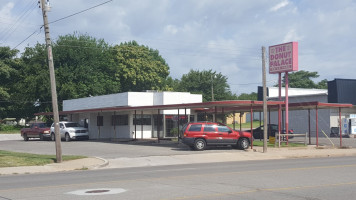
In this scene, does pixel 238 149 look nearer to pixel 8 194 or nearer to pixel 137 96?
pixel 137 96

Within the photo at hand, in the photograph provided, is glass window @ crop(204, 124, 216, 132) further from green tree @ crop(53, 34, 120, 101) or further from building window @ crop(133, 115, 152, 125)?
green tree @ crop(53, 34, 120, 101)

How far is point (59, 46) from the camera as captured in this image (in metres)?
65.4

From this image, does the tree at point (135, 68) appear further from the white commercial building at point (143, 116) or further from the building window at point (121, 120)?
the building window at point (121, 120)

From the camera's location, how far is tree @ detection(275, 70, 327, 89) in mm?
107125

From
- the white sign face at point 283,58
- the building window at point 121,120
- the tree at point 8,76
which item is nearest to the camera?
the white sign face at point 283,58

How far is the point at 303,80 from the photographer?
10794 cm

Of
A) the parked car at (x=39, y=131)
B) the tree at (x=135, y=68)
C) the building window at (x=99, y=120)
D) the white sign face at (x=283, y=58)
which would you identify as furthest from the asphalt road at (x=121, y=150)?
the tree at (x=135, y=68)

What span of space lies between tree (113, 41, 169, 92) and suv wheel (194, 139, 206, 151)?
44833mm

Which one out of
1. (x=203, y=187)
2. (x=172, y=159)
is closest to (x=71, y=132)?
(x=172, y=159)

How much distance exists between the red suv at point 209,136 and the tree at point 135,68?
4479 centimetres

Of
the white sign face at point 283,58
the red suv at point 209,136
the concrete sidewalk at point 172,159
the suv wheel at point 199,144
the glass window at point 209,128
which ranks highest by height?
the white sign face at point 283,58

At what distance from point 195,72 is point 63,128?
4665 centimetres

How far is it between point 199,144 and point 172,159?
→ 15.4 ft

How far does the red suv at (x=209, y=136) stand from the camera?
2742 centimetres
